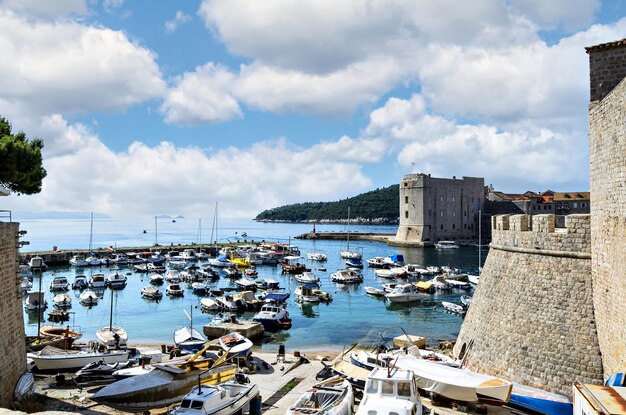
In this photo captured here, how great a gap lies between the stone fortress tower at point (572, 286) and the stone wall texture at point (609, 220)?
0.02 meters

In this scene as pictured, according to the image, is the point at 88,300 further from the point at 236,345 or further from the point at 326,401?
the point at 326,401

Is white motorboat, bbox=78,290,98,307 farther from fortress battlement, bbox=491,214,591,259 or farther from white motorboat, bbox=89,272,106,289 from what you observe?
fortress battlement, bbox=491,214,591,259

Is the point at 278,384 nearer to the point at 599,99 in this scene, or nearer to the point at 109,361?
the point at 109,361

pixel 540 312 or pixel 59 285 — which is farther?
pixel 59 285

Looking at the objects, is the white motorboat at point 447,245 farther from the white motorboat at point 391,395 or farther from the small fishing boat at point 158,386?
the white motorboat at point 391,395

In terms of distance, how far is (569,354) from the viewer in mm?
13031

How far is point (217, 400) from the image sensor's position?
1311cm

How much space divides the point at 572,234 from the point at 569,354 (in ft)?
11.3

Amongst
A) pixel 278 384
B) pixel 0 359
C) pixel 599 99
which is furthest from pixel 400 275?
pixel 0 359

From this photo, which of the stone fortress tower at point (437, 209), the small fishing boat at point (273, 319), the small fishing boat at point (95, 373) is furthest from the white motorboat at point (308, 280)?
the stone fortress tower at point (437, 209)

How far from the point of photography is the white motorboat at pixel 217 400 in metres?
12.6

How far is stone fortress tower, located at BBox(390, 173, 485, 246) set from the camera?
8906 cm

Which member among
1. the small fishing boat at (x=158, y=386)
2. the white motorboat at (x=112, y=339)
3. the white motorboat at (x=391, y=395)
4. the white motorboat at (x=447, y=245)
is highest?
the white motorboat at (x=447, y=245)

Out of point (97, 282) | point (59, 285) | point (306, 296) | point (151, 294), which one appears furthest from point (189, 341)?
point (97, 282)
